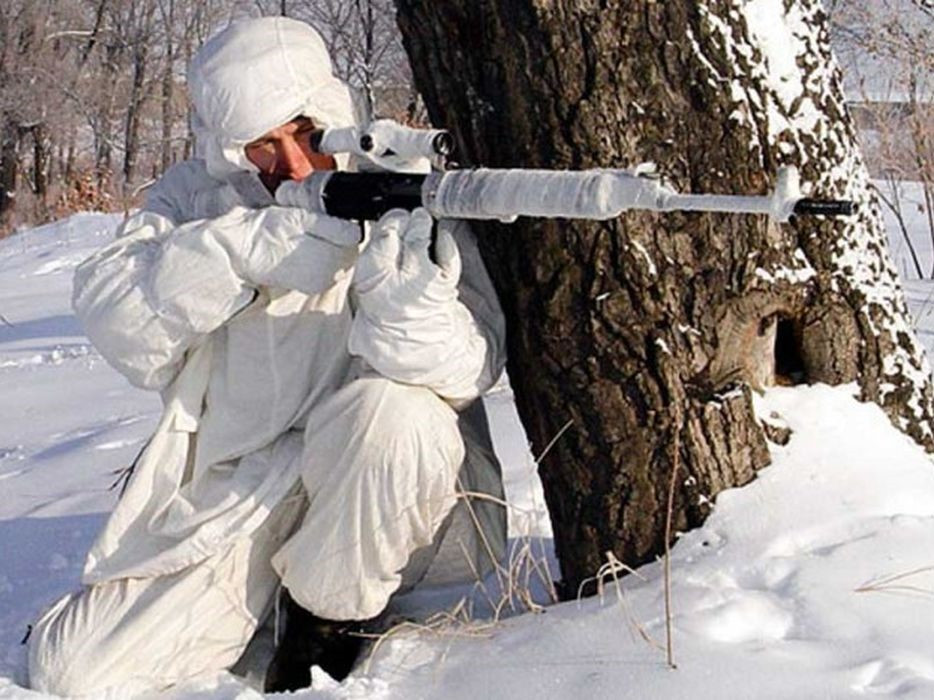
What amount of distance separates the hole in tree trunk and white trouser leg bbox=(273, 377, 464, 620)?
48 cm

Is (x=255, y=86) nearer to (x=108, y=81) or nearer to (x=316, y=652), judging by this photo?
(x=316, y=652)

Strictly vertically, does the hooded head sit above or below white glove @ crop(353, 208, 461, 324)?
above

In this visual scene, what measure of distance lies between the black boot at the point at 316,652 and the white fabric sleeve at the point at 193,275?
1.51 ft

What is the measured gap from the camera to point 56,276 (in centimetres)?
1075

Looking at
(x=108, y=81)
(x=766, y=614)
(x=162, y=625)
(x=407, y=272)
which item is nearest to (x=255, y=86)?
(x=407, y=272)

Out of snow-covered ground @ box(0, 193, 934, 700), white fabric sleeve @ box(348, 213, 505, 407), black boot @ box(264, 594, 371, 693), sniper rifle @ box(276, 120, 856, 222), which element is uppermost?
sniper rifle @ box(276, 120, 856, 222)

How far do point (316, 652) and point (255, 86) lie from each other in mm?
842

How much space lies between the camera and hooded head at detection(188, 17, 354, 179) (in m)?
2.10

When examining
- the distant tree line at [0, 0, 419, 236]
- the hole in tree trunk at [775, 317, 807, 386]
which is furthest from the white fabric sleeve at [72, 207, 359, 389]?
the distant tree line at [0, 0, 419, 236]

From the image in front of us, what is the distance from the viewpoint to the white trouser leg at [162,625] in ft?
7.17

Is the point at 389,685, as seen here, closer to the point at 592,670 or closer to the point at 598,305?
the point at 592,670

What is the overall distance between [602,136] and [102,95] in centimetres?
2053

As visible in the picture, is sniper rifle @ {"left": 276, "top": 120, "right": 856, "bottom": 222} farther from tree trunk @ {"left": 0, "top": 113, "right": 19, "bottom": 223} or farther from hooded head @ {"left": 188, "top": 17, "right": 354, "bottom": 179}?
tree trunk @ {"left": 0, "top": 113, "right": 19, "bottom": 223}

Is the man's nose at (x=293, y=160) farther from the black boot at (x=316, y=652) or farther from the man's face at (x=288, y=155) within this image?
the black boot at (x=316, y=652)
